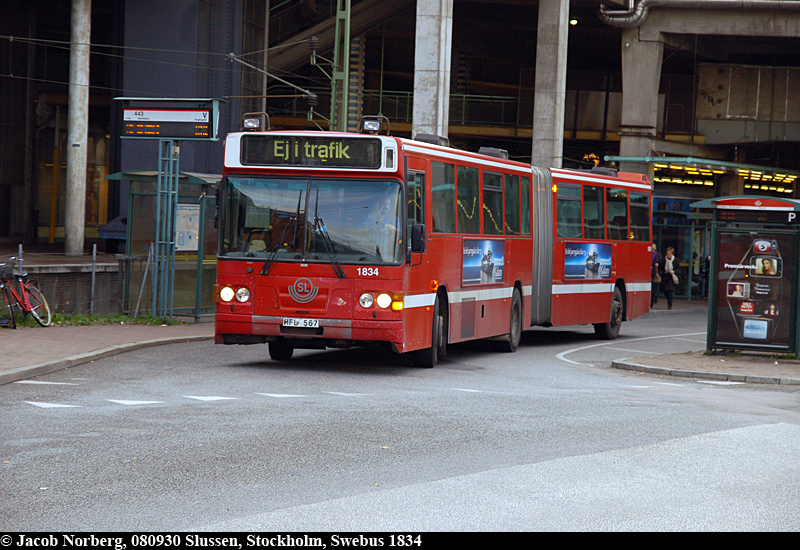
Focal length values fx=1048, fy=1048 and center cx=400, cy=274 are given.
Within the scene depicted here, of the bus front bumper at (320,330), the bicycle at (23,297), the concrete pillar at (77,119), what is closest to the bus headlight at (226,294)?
the bus front bumper at (320,330)

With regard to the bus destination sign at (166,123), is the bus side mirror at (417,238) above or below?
below

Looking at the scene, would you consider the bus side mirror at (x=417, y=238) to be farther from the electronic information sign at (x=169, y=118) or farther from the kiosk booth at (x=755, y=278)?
the electronic information sign at (x=169, y=118)

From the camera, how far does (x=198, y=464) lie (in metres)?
7.23

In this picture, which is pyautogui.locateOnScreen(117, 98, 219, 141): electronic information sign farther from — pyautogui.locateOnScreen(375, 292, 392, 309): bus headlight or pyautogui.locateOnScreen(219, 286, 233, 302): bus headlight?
pyautogui.locateOnScreen(375, 292, 392, 309): bus headlight

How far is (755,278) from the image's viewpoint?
16500mm

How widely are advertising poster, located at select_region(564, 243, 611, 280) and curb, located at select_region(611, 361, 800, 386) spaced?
421 cm

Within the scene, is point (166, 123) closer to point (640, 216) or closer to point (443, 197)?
point (443, 197)

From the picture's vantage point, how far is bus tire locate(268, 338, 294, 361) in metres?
14.4

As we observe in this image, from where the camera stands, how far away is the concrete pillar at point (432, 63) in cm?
2959

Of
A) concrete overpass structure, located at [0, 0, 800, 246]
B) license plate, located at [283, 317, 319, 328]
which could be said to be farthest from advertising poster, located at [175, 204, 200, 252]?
concrete overpass structure, located at [0, 0, 800, 246]

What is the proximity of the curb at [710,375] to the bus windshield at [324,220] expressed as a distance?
176 inches

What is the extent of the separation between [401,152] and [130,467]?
683 centimetres

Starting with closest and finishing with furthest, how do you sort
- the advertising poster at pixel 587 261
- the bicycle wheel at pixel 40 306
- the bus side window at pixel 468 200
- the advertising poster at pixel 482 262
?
A: 1. the bus side window at pixel 468 200
2. the advertising poster at pixel 482 262
3. the bicycle wheel at pixel 40 306
4. the advertising poster at pixel 587 261

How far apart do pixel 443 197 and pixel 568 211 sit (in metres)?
5.80
